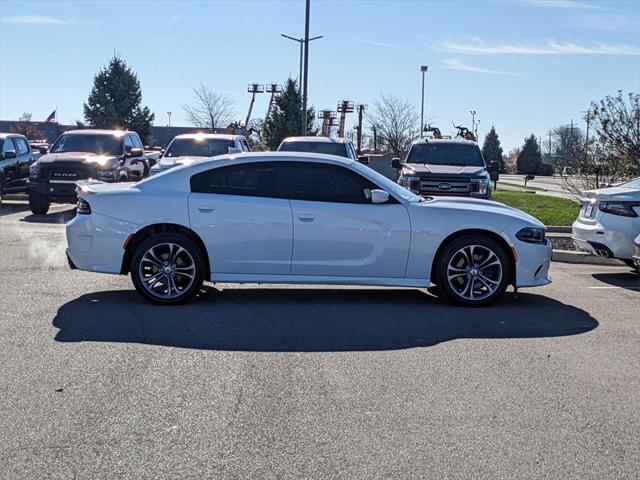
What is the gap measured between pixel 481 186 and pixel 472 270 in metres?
7.50

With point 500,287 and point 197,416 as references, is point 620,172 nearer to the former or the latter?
point 500,287

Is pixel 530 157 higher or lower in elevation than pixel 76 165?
higher

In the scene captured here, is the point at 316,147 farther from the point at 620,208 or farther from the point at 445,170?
the point at 620,208

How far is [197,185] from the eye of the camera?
8695mm

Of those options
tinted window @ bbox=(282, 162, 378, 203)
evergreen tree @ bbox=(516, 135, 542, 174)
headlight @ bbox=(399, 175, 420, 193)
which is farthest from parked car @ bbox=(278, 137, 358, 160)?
evergreen tree @ bbox=(516, 135, 542, 174)

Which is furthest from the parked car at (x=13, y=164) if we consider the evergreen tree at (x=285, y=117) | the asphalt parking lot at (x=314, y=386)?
the evergreen tree at (x=285, y=117)

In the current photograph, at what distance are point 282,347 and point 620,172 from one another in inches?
489

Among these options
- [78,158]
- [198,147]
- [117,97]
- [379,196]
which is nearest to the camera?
[379,196]

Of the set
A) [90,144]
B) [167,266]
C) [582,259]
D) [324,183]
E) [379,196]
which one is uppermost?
[90,144]

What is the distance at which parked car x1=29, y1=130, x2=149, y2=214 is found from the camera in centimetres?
1777

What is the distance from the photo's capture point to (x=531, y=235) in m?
8.75

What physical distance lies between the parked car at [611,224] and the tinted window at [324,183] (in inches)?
146

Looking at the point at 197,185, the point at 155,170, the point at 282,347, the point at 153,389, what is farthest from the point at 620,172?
the point at 153,389

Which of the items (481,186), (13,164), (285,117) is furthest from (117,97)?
(481,186)
